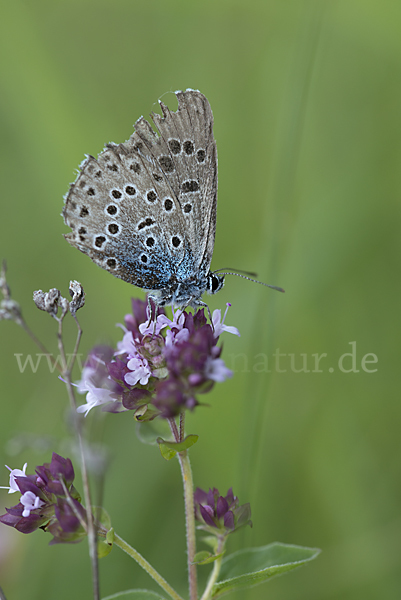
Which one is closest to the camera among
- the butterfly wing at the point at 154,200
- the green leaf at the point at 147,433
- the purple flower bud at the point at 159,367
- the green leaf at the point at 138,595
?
the purple flower bud at the point at 159,367

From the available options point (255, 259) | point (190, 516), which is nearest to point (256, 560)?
point (190, 516)

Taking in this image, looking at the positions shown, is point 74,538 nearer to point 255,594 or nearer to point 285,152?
point 255,594

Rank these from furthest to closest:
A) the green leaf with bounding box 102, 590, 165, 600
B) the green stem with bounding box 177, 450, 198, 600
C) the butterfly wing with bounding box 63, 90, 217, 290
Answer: the butterfly wing with bounding box 63, 90, 217, 290 < the green leaf with bounding box 102, 590, 165, 600 < the green stem with bounding box 177, 450, 198, 600

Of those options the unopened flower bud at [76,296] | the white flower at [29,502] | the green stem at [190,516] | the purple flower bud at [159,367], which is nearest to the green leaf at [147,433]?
the purple flower bud at [159,367]

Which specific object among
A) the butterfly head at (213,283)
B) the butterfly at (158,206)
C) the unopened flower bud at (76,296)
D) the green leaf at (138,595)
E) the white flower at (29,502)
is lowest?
the green leaf at (138,595)

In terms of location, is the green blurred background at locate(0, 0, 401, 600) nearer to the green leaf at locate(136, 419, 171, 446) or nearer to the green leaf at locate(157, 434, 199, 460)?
the green leaf at locate(136, 419, 171, 446)

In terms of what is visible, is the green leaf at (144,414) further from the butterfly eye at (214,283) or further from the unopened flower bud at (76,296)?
the butterfly eye at (214,283)

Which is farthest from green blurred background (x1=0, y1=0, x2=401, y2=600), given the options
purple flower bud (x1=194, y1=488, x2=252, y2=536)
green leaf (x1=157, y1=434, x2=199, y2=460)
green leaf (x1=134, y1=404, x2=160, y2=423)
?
green leaf (x1=157, y1=434, x2=199, y2=460)

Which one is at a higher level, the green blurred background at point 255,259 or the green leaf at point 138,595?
the green blurred background at point 255,259

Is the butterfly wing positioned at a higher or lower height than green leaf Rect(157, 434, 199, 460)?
higher
